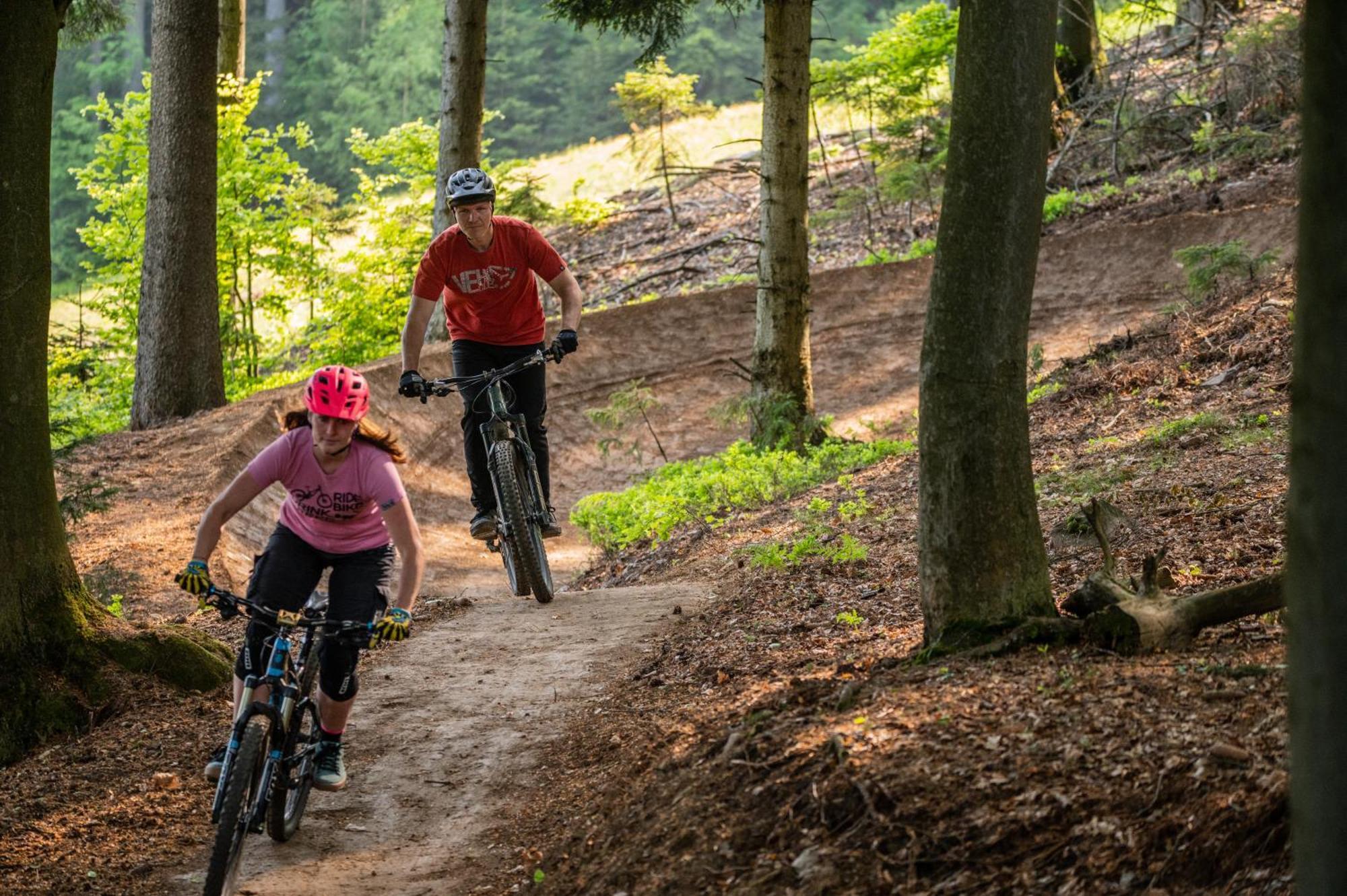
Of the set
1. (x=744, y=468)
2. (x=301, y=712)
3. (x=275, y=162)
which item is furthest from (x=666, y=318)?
(x=301, y=712)

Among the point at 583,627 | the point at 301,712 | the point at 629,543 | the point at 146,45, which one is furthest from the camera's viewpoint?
the point at 146,45

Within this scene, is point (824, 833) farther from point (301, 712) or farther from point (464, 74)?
point (464, 74)

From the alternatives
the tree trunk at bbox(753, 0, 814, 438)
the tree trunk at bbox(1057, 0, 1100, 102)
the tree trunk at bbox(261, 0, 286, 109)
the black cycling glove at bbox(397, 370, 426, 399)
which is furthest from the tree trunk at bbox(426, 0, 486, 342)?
the tree trunk at bbox(261, 0, 286, 109)

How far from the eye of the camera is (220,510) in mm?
5219

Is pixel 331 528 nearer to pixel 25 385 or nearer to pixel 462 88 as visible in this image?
pixel 25 385

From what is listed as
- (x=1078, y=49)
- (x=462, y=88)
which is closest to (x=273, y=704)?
(x=462, y=88)

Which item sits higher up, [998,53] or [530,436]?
[998,53]

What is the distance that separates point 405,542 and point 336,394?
65 centimetres

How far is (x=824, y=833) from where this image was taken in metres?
4.12

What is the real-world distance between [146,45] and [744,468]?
183 ft

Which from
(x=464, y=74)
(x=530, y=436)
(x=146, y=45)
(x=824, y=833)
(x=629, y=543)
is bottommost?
(x=629, y=543)

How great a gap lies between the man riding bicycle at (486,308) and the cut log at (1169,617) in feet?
13.6

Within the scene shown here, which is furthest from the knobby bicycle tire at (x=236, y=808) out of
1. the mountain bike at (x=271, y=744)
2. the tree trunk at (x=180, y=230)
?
the tree trunk at (x=180, y=230)

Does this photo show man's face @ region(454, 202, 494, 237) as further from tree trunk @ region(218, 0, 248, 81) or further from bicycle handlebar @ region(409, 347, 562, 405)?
tree trunk @ region(218, 0, 248, 81)
